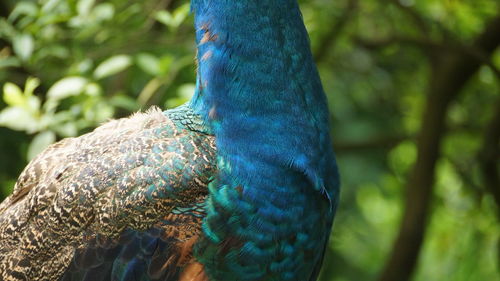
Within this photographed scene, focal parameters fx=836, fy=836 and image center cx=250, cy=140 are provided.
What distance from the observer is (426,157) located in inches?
188

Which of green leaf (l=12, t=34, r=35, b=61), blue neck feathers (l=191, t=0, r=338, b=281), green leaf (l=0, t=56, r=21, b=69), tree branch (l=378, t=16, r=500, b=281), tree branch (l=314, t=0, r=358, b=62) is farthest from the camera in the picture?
tree branch (l=378, t=16, r=500, b=281)

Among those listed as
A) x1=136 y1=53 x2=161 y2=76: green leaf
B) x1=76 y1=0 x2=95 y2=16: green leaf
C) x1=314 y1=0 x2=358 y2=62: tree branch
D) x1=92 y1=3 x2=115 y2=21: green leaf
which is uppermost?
x1=76 y1=0 x2=95 y2=16: green leaf

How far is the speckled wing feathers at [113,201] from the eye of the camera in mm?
2754

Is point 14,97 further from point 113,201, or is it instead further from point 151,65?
point 113,201

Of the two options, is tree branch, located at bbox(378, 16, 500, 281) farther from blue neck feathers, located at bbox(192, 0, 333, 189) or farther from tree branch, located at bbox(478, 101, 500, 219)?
blue neck feathers, located at bbox(192, 0, 333, 189)

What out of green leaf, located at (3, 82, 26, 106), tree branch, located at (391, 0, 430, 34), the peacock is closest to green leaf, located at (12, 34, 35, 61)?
green leaf, located at (3, 82, 26, 106)

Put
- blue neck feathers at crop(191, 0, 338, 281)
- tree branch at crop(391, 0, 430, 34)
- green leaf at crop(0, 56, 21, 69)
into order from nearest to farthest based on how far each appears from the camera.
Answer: blue neck feathers at crop(191, 0, 338, 281), green leaf at crop(0, 56, 21, 69), tree branch at crop(391, 0, 430, 34)

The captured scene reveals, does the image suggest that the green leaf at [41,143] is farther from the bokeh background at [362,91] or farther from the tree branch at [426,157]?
the tree branch at [426,157]

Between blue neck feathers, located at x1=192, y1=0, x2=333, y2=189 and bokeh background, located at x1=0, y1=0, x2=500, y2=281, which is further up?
blue neck feathers, located at x1=192, y1=0, x2=333, y2=189

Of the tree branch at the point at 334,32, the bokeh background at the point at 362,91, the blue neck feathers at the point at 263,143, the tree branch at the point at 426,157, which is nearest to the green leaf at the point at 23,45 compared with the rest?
the bokeh background at the point at 362,91

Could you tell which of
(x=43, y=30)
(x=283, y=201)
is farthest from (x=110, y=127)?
(x=43, y=30)

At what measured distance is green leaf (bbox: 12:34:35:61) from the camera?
11.9 ft

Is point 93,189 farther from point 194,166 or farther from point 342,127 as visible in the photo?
point 342,127

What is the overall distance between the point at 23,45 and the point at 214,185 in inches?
54.7
